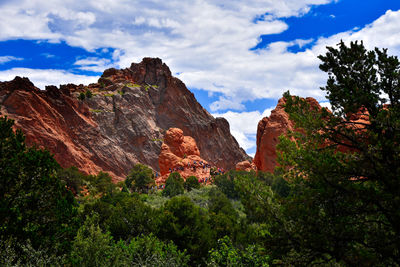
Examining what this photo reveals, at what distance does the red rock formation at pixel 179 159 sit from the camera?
259 feet

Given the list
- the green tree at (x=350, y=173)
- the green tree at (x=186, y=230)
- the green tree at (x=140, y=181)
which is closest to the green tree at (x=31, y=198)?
the green tree at (x=186, y=230)

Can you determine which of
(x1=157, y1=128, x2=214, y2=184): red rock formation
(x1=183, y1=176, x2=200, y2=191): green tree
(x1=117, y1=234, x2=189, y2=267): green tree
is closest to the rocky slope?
(x1=157, y1=128, x2=214, y2=184): red rock formation

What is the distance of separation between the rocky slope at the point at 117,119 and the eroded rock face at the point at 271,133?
2085 inches

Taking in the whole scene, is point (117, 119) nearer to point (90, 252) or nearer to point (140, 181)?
point (140, 181)

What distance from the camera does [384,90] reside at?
9.87 meters

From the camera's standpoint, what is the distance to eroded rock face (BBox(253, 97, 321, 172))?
63.7 meters

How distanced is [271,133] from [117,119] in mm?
66297

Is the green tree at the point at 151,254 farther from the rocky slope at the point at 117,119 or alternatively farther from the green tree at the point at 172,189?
the rocky slope at the point at 117,119

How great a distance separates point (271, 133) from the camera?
210ft

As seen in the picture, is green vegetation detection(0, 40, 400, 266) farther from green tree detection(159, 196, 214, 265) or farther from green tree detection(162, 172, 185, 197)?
green tree detection(162, 172, 185, 197)

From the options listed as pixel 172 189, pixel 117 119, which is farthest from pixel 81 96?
pixel 172 189

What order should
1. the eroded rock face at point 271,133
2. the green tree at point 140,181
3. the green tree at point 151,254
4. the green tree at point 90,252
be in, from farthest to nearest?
the green tree at point 140,181 < the eroded rock face at point 271,133 < the green tree at point 151,254 < the green tree at point 90,252

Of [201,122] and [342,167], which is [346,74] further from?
[201,122]

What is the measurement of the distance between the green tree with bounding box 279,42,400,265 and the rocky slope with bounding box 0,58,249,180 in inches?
3253
